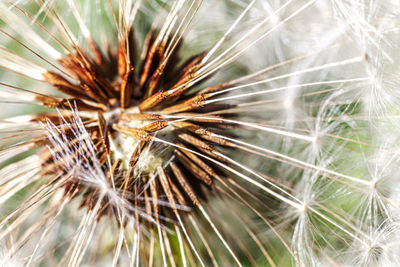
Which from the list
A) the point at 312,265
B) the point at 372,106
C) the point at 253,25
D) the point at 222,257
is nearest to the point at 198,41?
the point at 253,25

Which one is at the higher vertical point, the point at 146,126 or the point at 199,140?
the point at 146,126

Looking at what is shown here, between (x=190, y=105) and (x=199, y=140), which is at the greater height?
(x=190, y=105)

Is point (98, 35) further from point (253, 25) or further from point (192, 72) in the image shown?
point (253, 25)

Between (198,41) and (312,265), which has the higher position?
(198,41)

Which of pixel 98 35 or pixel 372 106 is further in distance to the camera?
pixel 98 35

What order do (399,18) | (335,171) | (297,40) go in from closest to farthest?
(399,18), (335,171), (297,40)

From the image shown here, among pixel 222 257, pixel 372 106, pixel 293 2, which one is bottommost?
pixel 222 257

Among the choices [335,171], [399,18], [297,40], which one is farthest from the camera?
[297,40]
